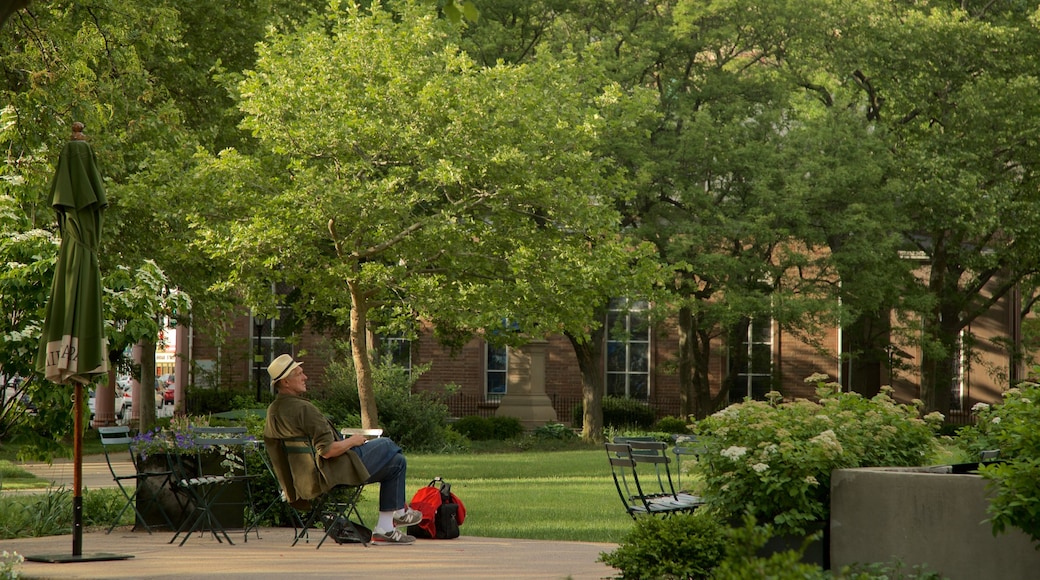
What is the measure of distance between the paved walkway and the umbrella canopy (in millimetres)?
1414

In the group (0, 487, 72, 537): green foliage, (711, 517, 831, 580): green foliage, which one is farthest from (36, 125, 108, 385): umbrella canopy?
(711, 517, 831, 580): green foliage

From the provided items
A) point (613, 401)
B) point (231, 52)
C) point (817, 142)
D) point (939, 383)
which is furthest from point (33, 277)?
point (939, 383)

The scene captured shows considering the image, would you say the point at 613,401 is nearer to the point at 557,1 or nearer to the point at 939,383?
the point at 939,383

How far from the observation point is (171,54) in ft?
72.1

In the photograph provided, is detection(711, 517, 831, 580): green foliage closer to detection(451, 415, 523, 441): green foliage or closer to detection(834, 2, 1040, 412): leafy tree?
detection(834, 2, 1040, 412): leafy tree

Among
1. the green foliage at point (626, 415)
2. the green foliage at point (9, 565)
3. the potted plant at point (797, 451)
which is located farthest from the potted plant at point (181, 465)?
the green foliage at point (626, 415)

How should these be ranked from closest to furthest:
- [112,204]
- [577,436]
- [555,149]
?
[112,204] < [555,149] < [577,436]

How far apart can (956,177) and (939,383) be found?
9526 millimetres

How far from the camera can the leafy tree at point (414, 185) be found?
67.3 feet

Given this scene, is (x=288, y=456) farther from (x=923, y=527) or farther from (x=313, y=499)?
(x=923, y=527)

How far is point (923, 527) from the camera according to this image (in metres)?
7.48

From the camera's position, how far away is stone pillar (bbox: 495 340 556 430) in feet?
115

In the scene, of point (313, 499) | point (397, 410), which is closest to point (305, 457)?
point (313, 499)

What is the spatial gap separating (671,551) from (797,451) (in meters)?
1.15
